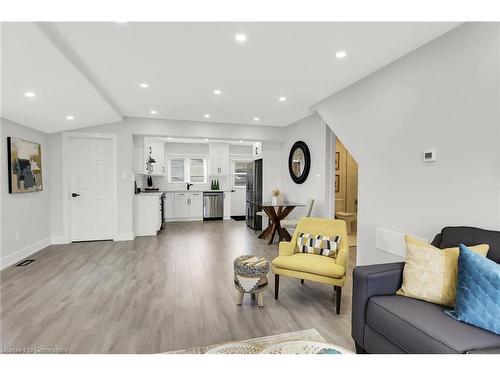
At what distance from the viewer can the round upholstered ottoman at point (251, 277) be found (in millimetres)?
2469

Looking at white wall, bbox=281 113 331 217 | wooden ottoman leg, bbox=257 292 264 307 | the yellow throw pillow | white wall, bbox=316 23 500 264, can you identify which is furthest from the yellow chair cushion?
white wall, bbox=281 113 331 217

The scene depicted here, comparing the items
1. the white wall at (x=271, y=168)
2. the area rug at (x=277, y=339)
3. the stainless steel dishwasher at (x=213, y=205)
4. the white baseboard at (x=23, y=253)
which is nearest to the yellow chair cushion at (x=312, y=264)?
the area rug at (x=277, y=339)

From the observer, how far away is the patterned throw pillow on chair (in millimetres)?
2723

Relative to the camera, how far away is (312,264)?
2.52 meters

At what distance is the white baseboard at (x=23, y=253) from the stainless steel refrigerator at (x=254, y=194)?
13.9 ft

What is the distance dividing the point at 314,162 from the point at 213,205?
4.13m

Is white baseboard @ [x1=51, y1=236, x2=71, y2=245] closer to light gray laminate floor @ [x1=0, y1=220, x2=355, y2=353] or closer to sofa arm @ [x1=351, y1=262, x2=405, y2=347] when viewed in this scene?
light gray laminate floor @ [x1=0, y1=220, x2=355, y2=353]

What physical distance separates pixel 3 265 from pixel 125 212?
1.95m

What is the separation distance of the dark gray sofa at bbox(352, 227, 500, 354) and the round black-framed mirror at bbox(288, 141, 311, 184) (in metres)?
3.23

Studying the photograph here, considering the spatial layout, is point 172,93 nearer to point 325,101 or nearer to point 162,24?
point 162,24

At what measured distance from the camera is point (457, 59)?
2.12 m

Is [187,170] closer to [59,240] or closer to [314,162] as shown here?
[59,240]

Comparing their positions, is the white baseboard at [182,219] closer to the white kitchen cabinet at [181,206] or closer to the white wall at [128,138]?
the white kitchen cabinet at [181,206]
